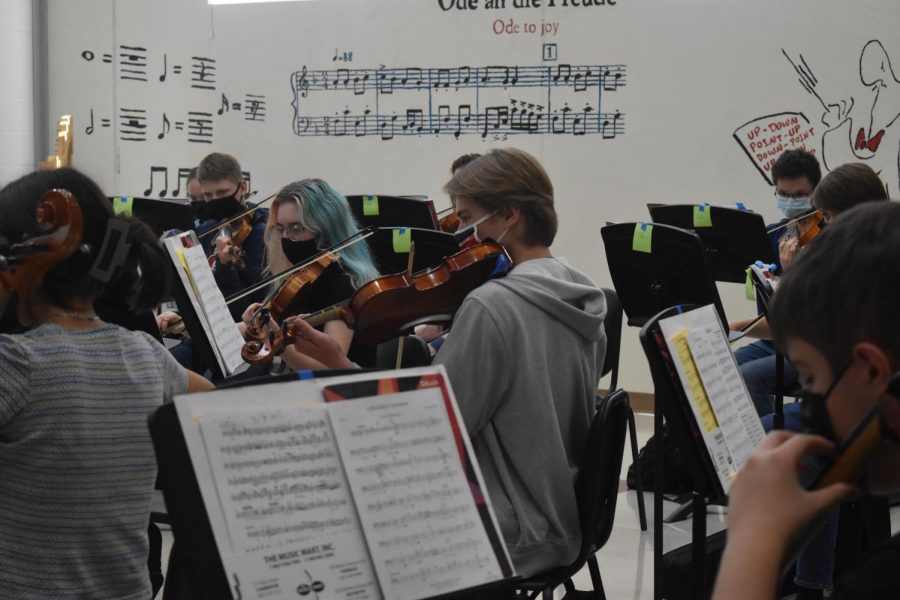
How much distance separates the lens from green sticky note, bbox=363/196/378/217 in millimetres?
4621

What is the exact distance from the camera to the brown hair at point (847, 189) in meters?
3.64

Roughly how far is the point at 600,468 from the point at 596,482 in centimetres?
3

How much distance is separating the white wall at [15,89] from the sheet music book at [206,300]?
3.83 metres

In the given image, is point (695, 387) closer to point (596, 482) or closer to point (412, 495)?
point (596, 482)

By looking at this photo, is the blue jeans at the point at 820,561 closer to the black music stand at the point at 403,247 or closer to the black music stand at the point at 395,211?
the black music stand at the point at 403,247

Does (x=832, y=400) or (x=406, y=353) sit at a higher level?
(x=832, y=400)

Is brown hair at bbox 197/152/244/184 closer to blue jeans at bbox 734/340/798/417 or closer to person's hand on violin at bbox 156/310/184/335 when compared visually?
person's hand on violin at bbox 156/310/184/335

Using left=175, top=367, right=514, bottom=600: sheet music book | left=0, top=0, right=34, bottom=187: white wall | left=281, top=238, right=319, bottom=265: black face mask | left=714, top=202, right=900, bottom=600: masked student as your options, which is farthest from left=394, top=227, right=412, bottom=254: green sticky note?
left=0, top=0, right=34, bottom=187: white wall

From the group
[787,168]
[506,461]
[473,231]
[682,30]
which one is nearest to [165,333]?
[473,231]

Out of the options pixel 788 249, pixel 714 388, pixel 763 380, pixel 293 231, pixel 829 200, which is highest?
pixel 829 200

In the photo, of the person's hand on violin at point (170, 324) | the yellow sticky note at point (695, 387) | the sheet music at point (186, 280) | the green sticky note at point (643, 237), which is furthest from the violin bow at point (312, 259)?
the yellow sticky note at point (695, 387)

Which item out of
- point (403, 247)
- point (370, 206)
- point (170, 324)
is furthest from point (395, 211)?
point (170, 324)

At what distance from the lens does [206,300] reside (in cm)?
278

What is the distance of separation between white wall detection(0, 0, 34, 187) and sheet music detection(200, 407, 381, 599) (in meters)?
5.37
